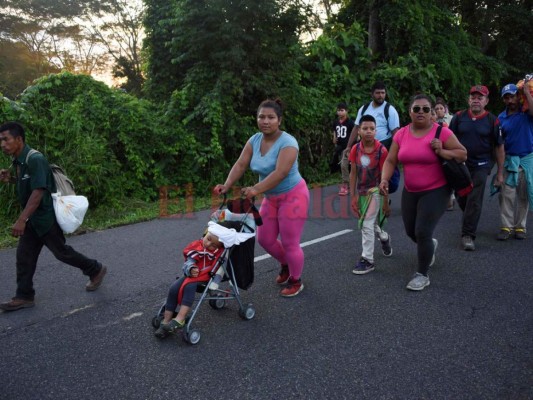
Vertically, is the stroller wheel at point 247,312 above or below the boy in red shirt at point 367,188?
below

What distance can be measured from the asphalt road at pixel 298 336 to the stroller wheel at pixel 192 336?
0.06 metres

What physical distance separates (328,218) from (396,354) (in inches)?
179

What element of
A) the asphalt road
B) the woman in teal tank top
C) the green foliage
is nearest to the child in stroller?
the asphalt road

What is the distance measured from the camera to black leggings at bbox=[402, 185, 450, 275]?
14.1 ft

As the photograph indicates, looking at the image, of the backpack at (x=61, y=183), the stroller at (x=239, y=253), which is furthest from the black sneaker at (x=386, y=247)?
the backpack at (x=61, y=183)

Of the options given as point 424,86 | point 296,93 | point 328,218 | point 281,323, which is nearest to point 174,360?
point 281,323

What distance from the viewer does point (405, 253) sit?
5.70 m

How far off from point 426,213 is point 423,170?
0.42 meters

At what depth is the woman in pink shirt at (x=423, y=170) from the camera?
418 cm

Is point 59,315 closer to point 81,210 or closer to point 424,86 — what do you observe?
A: point 81,210

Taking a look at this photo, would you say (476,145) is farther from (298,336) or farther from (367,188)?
(298,336)

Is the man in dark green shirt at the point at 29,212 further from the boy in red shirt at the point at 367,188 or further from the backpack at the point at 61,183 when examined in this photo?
the boy in red shirt at the point at 367,188

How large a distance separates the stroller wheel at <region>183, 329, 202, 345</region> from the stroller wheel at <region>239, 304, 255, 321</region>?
1.64 feet

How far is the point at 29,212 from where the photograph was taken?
3.99m
